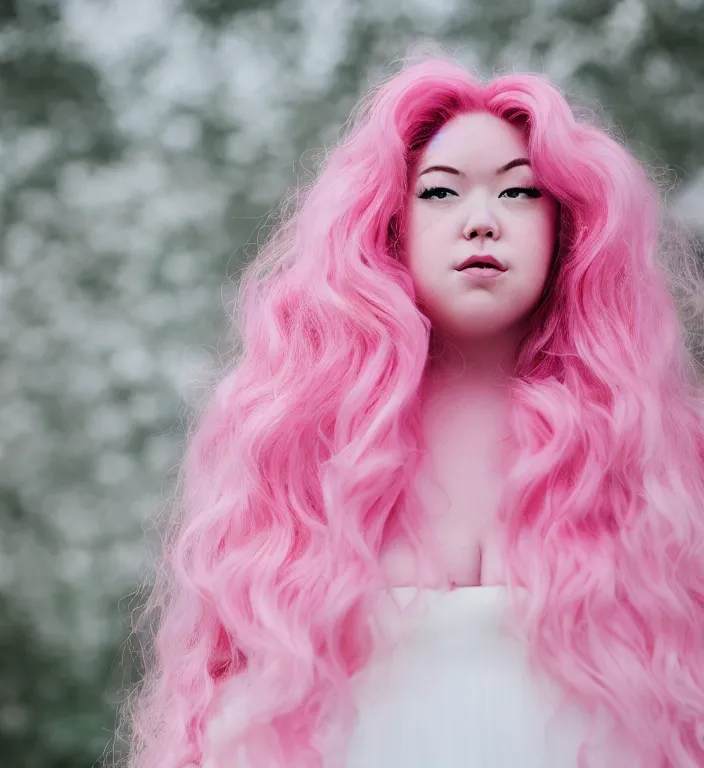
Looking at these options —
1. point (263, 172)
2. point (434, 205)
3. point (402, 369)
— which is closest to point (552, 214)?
point (434, 205)

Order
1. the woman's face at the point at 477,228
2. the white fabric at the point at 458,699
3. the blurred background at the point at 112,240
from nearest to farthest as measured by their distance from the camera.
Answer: the white fabric at the point at 458,699
the woman's face at the point at 477,228
the blurred background at the point at 112,240

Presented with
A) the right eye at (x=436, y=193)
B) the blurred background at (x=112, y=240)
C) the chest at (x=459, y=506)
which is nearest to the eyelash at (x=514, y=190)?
the right eye at (x=436, y=193)

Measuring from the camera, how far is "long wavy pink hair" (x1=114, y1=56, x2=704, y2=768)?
1.05 metres

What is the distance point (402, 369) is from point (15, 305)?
4.61ft

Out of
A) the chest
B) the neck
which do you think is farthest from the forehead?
the chest

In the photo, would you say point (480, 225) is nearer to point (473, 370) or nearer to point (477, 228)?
point (477, 228)

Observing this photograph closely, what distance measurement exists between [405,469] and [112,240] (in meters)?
1.35

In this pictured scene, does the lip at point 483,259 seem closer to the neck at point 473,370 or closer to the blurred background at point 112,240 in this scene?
the neck at point 473,370

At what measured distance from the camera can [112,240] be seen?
7.37ft

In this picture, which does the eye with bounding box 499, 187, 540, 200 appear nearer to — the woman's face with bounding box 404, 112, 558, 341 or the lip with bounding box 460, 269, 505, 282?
the woman's face with bounding box 404, 112, 558, 341

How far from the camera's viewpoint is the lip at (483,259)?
1124 millimetres

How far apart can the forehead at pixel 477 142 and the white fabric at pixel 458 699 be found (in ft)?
1.72

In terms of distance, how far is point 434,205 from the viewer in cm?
118

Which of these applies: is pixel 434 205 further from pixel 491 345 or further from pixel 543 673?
pixel 543 673
